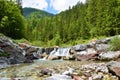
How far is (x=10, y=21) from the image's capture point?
6406 cm

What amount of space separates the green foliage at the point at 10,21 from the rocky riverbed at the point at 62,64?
15819 mm

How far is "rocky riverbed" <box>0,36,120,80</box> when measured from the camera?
61.1ft

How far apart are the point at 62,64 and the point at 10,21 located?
125ft

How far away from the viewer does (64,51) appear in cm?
4566

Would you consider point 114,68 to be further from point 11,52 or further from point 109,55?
point 11,52

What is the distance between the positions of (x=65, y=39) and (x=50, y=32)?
17.3m

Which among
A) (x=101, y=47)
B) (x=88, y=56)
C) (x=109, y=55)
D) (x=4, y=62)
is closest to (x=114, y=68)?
(x=109, y=55)

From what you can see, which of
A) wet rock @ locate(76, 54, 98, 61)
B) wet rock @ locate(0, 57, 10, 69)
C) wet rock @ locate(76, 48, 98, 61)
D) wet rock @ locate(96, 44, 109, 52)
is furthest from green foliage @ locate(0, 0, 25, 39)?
wet rock @ locate(0, 57, 10, 69)

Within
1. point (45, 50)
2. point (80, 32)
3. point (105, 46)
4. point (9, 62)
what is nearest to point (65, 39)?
point (80, 32)

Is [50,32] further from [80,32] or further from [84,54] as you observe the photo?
[84,54]

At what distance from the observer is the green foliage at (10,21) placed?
61438 millimetres

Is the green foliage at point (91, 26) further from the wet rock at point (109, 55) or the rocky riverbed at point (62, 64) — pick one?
the wet rock at point (109, 55)

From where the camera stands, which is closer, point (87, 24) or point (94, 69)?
point (94, 69)

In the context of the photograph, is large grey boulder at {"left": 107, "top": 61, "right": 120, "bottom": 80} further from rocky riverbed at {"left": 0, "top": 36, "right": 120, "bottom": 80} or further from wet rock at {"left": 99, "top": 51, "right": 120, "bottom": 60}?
wet rock at {"left": 99, "top": 51, "right": 120, "bottom": 60}
